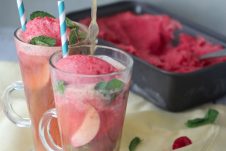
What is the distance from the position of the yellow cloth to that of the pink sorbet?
19 centimetres

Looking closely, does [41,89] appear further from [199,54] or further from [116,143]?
[199,54]

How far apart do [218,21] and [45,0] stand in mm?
434

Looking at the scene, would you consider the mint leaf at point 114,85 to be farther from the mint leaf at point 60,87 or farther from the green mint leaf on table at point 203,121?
the green mint leaf on table at point 203,121

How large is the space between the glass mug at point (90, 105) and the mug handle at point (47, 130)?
0.10ft

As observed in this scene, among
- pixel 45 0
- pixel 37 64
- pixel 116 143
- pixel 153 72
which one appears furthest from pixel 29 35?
pixel 45 0

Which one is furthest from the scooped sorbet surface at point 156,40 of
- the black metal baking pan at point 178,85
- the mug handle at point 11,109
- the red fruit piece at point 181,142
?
the mug handle at point 11,109

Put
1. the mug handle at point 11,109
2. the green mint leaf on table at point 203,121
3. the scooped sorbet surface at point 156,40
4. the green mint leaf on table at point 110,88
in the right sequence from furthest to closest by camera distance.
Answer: the scooped sorbet surface at point 156,40, the green mint leaf on table at point 203,121, the mug handle at point 11,109, the green mint leaf on table at point 110,88

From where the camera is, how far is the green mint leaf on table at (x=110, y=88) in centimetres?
46

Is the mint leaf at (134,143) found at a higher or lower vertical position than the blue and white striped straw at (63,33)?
lower

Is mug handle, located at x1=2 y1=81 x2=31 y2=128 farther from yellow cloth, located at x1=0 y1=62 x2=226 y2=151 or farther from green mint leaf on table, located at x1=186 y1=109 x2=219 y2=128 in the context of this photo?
green mint leaf on table, located at x1=186 y1=109 x2=219 y2=128

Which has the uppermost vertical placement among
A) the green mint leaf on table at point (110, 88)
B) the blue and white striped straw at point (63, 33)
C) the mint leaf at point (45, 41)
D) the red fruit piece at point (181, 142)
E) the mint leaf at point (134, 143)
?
the blue and white striped straw at point (63, 33)

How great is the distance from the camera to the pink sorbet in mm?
534

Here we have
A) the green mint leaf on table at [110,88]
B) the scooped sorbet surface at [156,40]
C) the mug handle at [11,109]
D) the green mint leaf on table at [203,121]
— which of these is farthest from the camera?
the scooped sorbet surface at [156,40]

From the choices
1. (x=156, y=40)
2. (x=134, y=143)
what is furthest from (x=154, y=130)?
(x=156, y=40)
